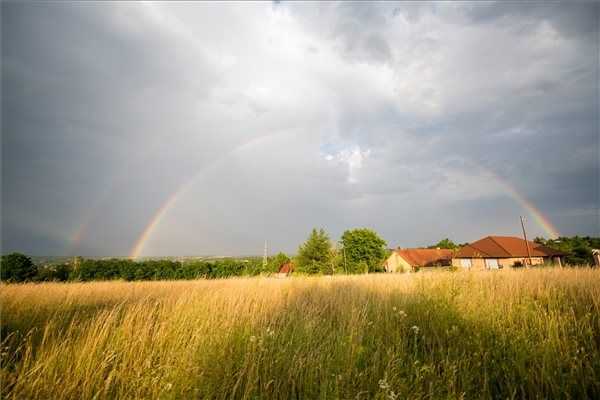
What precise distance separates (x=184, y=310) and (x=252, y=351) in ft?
6.97

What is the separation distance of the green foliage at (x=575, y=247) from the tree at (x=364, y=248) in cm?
2676

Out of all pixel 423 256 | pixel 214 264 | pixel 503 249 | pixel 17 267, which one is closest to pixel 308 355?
pixel 214 264

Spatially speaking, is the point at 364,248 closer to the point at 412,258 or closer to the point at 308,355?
the point at 412,258

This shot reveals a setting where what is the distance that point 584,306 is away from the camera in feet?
14.6

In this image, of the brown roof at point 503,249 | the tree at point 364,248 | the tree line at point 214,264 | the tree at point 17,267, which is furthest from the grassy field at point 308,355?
the tree at point 364,248

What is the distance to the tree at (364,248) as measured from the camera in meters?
53.8

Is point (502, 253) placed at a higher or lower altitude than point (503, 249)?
lower

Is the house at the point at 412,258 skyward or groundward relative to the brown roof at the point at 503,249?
groundward

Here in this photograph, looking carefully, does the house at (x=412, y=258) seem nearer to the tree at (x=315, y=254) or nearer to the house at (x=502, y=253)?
the house at (x=502, y=253)

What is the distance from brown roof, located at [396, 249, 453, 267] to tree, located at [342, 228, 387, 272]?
13.1 feet

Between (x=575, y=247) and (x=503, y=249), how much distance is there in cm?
982

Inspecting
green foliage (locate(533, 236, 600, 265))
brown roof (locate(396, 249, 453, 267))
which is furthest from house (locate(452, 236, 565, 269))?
brown roof (locate(396, 249, 453, 267))

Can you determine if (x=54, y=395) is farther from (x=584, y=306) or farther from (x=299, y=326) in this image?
(x=584, y=306)

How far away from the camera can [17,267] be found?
3353 centimetres
